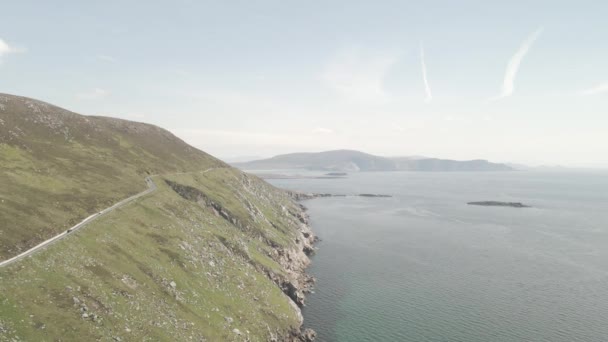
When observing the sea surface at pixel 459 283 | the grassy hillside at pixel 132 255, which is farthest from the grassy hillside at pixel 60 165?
the sea surface at pixel 459 283

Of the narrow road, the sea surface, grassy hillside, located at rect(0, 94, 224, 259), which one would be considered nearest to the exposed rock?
the sea surface

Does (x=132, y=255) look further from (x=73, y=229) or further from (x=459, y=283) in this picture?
(x=459, y=283)

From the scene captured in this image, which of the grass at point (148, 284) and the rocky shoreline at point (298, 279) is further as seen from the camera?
the rocky shoreline at point (298, 279)

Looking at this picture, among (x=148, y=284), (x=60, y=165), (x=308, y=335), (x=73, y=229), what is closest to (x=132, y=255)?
(x=148, y=284)

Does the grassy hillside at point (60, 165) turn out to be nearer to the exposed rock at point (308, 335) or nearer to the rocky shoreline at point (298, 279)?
the rocky shoreline at point (298, 279)

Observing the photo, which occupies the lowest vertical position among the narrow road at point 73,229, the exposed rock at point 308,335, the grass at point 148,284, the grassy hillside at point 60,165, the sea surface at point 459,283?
the exposed rock at point 308,335

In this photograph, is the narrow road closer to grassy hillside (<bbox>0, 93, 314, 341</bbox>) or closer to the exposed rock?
grassy hillside (<bbox>0, 93, 314, 341</bbox>)
